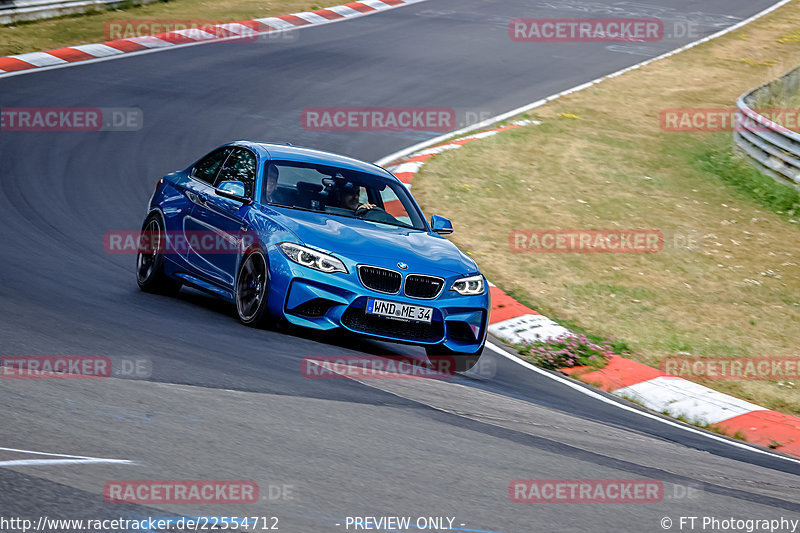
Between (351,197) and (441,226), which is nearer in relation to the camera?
(351,197)

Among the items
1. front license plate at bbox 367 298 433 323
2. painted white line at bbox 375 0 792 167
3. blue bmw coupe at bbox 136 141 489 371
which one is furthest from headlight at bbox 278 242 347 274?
painted white line at bbox 375 0 792 167

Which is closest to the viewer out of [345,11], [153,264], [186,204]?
[186,204]

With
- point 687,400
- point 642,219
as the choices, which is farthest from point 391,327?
point 642,219

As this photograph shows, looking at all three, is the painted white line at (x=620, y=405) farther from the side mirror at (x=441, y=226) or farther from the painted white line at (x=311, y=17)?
the painted white line at (x=311, y=17)

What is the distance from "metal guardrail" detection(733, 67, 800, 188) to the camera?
16531 millimetres

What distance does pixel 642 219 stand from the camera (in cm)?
1484

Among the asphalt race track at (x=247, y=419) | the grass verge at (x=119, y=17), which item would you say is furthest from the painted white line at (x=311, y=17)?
the asphalt race track at (x=247, y=419)

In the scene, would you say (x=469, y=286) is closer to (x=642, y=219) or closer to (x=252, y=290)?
(x=252, y=290)

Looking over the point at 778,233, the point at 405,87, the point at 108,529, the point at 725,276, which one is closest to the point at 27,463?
the point at 108,529

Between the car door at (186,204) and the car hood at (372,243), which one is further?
the car door at (186,204)

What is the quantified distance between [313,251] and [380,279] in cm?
56

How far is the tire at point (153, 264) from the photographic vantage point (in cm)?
993

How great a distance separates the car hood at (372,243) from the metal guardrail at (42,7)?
50.3 feet

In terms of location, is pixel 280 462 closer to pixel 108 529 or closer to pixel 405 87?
pixel 108 529
